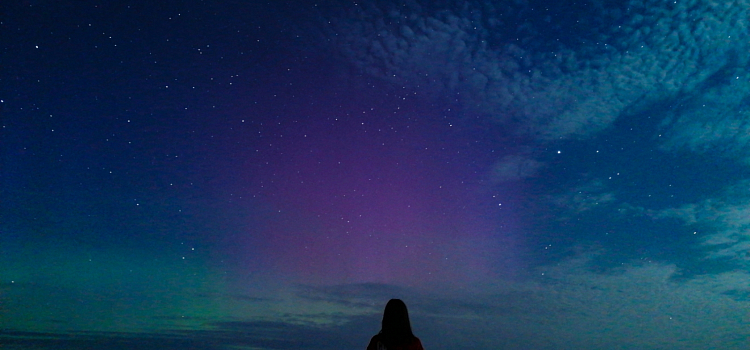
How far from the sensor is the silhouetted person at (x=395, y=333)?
15.6ft

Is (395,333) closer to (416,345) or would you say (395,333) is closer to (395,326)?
(395,326)

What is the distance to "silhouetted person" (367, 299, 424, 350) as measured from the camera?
15.6 ft

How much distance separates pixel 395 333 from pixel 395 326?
0.22ft

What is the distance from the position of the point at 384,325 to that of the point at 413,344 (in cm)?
33

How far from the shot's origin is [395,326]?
15.8 ft

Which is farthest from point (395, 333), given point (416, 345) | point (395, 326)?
point (416, 345)

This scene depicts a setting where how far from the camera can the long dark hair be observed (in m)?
4.79

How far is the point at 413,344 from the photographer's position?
477 cm

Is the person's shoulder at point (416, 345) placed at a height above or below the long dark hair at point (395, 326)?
Result: below

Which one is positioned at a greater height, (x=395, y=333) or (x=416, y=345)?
(x=395, y=333)

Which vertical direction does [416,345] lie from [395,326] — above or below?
below

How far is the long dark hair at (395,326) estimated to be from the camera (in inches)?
188

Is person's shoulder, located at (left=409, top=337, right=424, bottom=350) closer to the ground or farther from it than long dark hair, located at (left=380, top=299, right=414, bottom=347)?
closer to the ground

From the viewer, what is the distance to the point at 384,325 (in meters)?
4.84
